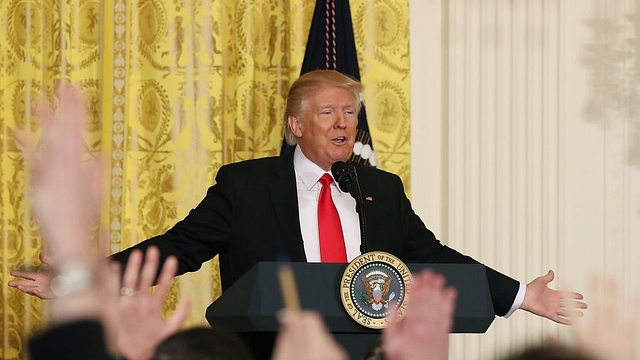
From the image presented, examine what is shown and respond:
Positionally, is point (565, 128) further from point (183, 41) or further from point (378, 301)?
point (378, 301)

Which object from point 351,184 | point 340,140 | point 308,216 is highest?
point 340,140

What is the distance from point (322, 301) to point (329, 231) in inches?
45.3

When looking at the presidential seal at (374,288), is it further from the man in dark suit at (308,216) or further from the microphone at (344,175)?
the man in dark suit at (308,216)

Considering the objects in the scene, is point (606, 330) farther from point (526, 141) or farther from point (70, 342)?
point (526, 141)

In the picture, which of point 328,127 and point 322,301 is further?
point 328,127

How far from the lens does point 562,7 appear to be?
5.98m

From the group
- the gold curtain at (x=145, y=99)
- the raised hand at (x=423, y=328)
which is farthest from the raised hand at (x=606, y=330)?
the gold curtain at (x=145, y=99)

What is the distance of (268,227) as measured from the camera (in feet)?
12.9

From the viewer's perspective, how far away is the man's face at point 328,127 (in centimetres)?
425

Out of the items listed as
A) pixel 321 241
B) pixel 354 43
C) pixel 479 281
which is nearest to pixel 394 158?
pixel 354 43

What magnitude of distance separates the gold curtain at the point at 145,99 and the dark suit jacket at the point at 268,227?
137 cm

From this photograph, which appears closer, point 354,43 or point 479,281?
point 479,281

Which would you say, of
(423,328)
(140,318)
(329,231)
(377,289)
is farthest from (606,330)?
(329,231)

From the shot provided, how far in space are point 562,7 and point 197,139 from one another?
7.24 ft
